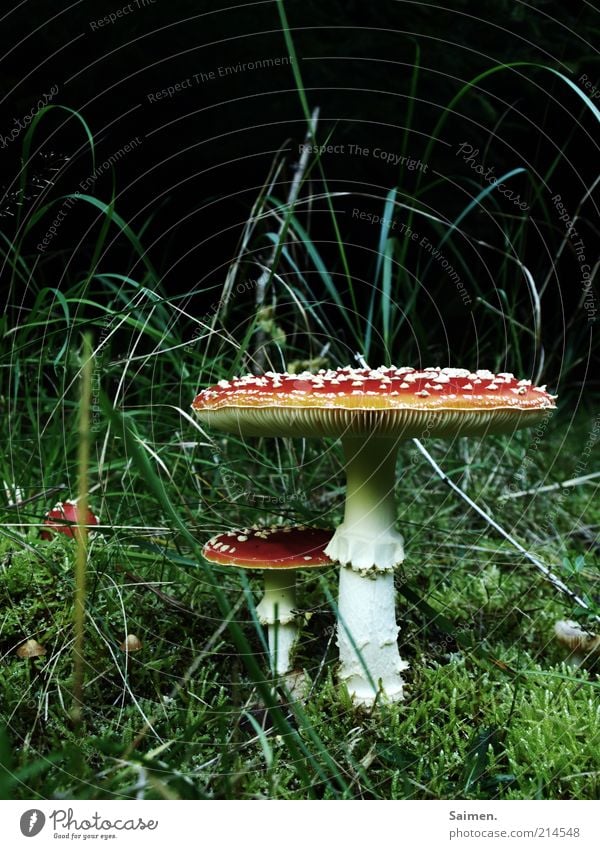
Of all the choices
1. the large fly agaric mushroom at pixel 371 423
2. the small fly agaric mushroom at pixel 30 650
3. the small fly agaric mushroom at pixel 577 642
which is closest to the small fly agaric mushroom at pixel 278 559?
the large fly agaric mushroom at pixel 371 423

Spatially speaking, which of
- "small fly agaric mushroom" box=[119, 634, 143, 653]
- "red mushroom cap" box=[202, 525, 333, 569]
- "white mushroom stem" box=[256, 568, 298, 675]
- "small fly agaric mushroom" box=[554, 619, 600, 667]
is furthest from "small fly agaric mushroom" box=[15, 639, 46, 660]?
"small fly agaric mushroom" box=[554, 619, 600, 667]

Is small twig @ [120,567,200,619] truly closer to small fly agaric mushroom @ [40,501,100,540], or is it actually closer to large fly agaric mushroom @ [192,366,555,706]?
small fly agaric mushroom @ [40,501,100,540]

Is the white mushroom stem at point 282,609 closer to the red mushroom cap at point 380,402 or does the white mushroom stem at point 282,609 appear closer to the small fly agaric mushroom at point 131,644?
the small fly agaric mushroom at point 131,644

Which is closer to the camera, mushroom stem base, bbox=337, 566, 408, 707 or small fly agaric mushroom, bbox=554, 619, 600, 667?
mushroom stem base, bbox=337, 566, 408, 707

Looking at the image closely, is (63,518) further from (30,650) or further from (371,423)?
(371,423)

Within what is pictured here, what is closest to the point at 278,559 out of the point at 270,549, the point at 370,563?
the point at 270,549

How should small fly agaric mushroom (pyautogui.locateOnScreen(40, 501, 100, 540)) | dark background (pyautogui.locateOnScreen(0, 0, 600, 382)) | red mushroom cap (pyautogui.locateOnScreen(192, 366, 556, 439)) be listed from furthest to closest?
dark background (pyautogui.locateOnScreen(0, 0, 600, 382)), small fly agaric mushroom (pyautogui.locateOnScreen(40, 501, 100, 540)), red mushroom cap (pyautogui.locateOnScreen(192, 366, 556, 439))
